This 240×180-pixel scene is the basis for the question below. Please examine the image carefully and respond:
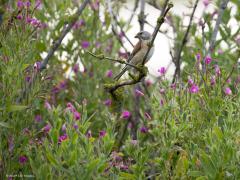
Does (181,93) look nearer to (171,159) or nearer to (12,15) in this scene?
(171,159)

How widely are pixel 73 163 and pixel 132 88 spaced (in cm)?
298

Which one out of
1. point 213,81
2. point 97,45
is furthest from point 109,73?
point 213,81

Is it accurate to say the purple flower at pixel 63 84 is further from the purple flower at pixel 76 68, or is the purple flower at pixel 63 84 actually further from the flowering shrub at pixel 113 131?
the flowering shrub at pixel 113 131

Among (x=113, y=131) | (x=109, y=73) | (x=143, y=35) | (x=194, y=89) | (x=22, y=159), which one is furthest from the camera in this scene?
(x=109, y=73)

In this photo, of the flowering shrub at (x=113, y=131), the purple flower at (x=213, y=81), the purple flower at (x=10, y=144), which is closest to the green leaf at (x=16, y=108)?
the flowering shrub at (x=113, y=131)

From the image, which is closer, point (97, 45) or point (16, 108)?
point (16, 108)

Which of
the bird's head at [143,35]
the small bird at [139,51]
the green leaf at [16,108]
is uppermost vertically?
the bird's head at [143,35]

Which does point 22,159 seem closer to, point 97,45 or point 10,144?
point 10,144

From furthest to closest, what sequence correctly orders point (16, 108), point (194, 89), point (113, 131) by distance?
1. point (194, 89)
2. point (16, 108)
3. point (113, 131)

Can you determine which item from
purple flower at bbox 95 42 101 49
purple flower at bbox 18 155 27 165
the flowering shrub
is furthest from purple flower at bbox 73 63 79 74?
purple flower at bbox 18 155 27 165

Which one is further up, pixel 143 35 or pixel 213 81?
pixel 143 35

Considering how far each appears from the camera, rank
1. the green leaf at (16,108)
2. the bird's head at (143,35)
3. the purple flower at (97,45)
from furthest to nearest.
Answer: the purple flower at (97,45)
the bird's head at (143,35)
the green leaf at (16,108)

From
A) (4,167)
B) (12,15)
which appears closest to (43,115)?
(12,15)

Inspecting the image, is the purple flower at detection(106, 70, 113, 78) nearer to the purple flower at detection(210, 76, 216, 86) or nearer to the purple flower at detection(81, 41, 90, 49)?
the purple flower at detection(81, 41, 90, 49)
